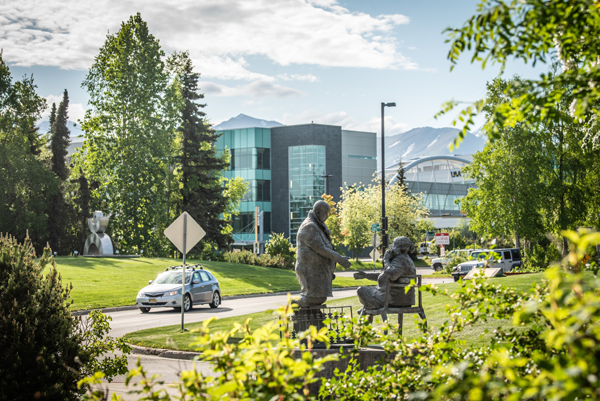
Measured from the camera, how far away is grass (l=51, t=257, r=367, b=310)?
21.3 meters

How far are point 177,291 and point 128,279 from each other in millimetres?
9621

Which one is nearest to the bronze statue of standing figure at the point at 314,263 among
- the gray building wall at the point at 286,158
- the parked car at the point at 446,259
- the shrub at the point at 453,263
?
the shrub at the point at 453,263

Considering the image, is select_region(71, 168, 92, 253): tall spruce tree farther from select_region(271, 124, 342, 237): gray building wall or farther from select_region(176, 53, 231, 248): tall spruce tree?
select_region(271, 124, 342, 237): gray building wall

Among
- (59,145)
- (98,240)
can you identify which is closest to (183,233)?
(98,240)

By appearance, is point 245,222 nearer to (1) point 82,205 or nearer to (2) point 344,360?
(1) point 82,205

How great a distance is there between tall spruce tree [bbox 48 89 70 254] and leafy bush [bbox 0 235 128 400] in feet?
145

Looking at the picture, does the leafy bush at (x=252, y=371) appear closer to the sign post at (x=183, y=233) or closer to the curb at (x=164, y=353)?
the curb at (x=164, y=353)

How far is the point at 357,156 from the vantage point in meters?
82.8

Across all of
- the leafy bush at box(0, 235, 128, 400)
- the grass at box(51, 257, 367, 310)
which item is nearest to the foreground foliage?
the leafy bush at box(0, 235, 128, 400)

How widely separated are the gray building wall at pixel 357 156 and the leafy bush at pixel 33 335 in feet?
251

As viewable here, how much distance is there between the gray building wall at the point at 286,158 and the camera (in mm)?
77125

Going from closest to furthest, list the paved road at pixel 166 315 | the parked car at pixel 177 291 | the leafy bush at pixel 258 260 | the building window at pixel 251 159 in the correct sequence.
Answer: the paved road at pixel 166 315 < the parked car at pixel 177 291 < the leafy bush at pixel 258 260 < the building window at pixel 251 159

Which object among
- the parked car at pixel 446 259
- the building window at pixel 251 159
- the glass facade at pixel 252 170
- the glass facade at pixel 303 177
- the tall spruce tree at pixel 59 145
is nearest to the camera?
the parked car at pixel 446 259

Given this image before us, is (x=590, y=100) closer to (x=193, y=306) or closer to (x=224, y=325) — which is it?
(x=224, y=325)
